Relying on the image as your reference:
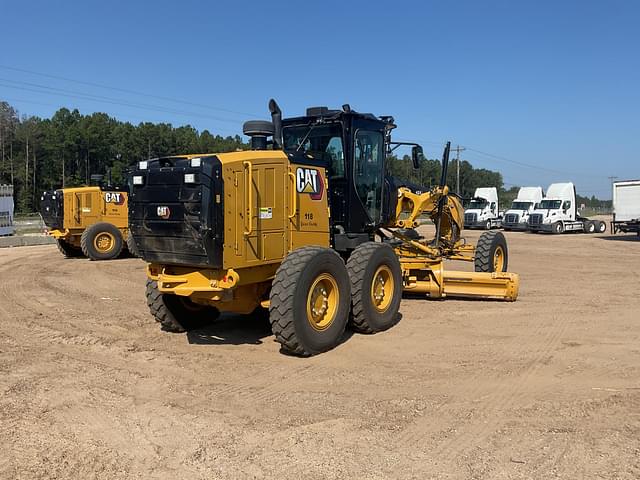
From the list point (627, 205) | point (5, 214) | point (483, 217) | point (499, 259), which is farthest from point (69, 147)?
point (499, 259)

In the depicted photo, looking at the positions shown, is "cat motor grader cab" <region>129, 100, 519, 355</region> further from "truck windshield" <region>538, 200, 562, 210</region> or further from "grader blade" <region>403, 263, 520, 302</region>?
"truck windshield" <region>538, 200, 562, 210</region>

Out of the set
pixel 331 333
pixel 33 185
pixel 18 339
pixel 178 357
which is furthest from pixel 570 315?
pixel 33 185

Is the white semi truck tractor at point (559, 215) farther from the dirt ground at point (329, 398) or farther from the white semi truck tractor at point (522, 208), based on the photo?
the dirt ground at point (329, 398)

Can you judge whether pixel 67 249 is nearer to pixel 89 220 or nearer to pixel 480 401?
pixel 89 220

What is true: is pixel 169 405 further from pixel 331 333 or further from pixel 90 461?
pixel 331 333

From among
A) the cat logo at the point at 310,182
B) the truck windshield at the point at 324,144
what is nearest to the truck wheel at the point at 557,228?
the truck windshield at the point at 324,144

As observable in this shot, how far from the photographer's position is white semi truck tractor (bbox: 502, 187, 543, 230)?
128ft

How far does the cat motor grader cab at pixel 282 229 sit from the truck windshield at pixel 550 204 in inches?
1204

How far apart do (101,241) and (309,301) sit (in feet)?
44.9

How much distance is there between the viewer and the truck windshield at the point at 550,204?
37.0m

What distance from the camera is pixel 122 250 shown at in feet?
62.3

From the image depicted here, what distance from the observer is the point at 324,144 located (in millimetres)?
8398

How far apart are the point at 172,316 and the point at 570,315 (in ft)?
20.0

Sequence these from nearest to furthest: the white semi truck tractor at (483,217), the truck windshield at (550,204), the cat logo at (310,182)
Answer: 1. the cat logo at (310,182)
2. the truck windshield at (550,204)
3. the white semi truck tractor at (483,217)
